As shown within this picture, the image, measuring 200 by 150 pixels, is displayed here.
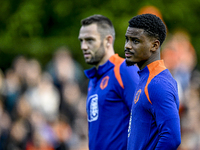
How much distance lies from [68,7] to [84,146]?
6.39 metres

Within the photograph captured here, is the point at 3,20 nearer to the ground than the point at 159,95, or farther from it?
farther from it

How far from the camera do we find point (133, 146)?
10.8 ft

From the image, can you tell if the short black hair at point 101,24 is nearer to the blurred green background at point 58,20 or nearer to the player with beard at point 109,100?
the player with beard at point 109,100

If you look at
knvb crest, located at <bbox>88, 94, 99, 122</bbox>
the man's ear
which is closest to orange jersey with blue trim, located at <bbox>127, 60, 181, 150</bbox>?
the man's ear

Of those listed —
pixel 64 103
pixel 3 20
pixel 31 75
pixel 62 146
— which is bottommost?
pixel 62 146

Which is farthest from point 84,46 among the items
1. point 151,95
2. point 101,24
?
point 151,95

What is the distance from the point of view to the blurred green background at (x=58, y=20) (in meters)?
12.8

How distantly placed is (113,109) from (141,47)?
1235mm

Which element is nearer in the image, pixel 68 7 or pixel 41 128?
pixel 41 128

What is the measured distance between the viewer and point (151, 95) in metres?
3.05

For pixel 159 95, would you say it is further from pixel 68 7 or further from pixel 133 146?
pixel 68 7

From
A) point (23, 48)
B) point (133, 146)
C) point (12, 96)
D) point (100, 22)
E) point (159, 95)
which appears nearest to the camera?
point (159, 95)

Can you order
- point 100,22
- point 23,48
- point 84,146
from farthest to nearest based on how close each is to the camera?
point 23,48, point 84,146, point 100,22

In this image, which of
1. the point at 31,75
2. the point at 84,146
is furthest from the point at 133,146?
the point at 31,75
